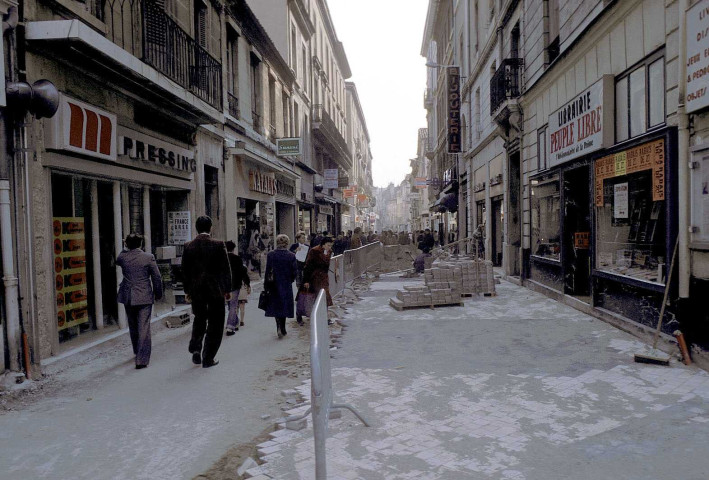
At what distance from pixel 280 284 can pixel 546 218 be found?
23.3 feet

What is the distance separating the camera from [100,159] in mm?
7625

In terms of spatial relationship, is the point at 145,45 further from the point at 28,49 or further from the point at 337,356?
the point at 337,356

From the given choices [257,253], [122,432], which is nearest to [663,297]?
[122,432]

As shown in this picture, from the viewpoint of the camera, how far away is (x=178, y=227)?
1134 cm

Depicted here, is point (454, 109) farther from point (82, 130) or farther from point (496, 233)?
point (82, 130)

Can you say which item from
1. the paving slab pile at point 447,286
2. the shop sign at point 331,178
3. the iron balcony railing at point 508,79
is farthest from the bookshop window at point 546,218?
the shop sign at point 331,178

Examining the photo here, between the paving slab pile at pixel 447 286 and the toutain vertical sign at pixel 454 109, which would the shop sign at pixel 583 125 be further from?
the toutain vertical sign at pixel 454 109

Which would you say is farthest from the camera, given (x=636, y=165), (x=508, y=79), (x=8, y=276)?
(x=508, y=79)

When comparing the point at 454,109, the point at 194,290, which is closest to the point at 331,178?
the point at 454,109

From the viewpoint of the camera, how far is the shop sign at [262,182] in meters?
16.5

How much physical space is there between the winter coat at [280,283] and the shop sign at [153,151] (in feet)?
9.53

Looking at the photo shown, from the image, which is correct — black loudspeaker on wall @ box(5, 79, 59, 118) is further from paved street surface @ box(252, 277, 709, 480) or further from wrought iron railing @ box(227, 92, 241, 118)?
wrought iron railing @ box(227, 92, 241, 118)

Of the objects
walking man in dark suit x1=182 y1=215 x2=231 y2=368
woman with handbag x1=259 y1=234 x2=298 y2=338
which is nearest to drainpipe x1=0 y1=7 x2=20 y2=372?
walking man in dark suit x1=182 y1=215 x2=231 y2=368

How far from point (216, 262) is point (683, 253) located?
5.75 meters
